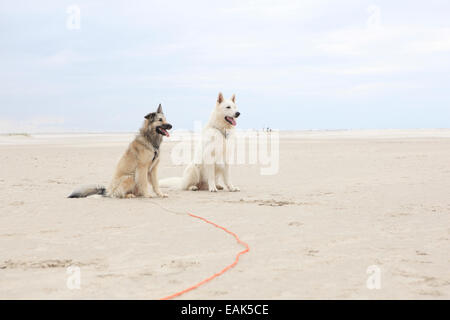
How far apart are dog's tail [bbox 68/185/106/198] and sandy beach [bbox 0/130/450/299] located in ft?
0.95

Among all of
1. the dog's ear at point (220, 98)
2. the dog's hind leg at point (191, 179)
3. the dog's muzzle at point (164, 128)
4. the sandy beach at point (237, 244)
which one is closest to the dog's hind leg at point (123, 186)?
the sandy beach at point (237, 244)

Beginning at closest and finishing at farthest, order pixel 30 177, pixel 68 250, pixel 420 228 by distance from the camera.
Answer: pixel 68 250
pixel 420 228
pixel 30 177

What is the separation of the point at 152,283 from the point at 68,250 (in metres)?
1.44

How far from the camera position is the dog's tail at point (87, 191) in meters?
7.74

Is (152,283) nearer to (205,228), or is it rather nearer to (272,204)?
(205,228)

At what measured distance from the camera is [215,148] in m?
8.62

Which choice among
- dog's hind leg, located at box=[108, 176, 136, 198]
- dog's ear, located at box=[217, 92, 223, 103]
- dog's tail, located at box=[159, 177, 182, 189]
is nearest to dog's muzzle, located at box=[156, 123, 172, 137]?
dog's hind leg, located at box=[108, 176, 136, 198]

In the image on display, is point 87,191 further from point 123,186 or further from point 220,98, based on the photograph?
point 220,98

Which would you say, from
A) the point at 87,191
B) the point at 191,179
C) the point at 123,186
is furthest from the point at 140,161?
the point at 191,179
